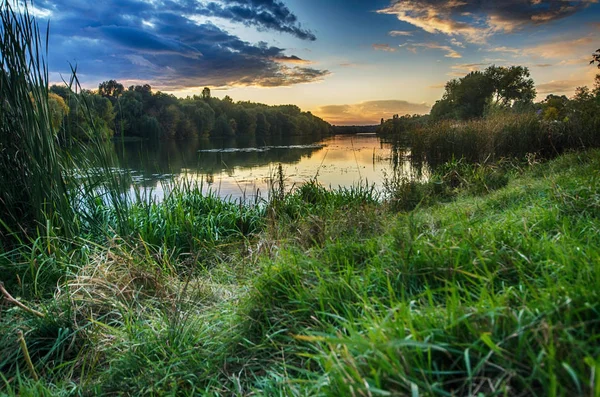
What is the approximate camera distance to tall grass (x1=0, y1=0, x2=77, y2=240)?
2768 millimetres

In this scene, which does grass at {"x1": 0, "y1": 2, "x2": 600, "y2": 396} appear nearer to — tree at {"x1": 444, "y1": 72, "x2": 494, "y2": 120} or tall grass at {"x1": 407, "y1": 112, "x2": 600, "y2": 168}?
tall grass at {"x1": 407, "y1": 112, "x2": 600, "y2": 168}

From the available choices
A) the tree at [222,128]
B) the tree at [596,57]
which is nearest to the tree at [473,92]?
the tree at [222,128]

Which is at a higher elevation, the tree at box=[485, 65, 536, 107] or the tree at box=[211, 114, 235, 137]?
the tree at box=[485, 65, 536, 107]

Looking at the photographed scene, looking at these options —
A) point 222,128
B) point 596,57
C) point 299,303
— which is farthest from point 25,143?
point 222,128

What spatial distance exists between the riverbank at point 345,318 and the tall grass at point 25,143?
27 centimetres

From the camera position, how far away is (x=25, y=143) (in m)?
2.77

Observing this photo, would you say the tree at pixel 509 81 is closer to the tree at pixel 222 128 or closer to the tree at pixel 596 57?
the tree at pixel 222 128

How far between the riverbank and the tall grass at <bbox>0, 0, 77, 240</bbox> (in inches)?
10.7

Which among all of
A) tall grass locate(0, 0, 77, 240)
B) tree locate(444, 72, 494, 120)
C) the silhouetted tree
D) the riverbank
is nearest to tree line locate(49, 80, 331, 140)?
the silhouetted tree

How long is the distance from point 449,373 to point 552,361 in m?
0.24

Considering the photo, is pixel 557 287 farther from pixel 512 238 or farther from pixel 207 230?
pixel 207 230

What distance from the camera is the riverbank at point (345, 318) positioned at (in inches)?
36.6

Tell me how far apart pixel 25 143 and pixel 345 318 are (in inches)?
113

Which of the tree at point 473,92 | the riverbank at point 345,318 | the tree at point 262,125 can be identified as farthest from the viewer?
the tree at point 262,125
